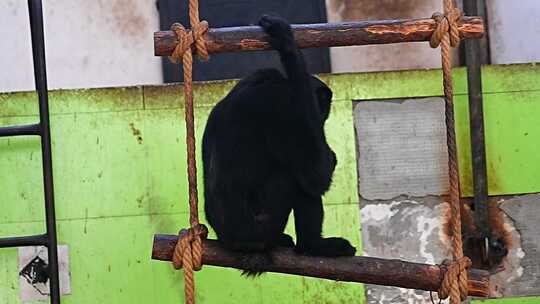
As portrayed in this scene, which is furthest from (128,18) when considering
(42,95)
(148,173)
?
(42,95)

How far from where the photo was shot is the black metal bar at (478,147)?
13.4 feet

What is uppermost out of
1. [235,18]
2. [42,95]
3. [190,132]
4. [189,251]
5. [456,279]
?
[235,18]

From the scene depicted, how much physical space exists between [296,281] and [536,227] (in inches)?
48.5

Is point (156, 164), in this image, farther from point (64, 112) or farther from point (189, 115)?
point (189, 115)

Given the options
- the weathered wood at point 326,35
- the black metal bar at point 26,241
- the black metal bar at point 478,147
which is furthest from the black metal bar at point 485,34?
the black metal bar at point 26,241

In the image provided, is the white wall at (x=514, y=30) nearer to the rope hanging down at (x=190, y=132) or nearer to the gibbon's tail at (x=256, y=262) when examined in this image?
the gibbon's tail at (x=256, y=262)

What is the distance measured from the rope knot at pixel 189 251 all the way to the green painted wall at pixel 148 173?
5.45ft

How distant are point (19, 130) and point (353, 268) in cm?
159

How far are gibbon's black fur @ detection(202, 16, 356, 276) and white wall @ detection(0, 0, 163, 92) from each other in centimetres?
169

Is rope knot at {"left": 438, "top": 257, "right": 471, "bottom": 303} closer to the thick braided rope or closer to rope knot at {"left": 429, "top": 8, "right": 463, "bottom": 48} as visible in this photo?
the thick braided rope

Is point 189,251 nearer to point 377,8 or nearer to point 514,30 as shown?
point 377,8

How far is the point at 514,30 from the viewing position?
14.2 ft

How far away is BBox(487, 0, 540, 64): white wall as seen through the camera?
14.1ft

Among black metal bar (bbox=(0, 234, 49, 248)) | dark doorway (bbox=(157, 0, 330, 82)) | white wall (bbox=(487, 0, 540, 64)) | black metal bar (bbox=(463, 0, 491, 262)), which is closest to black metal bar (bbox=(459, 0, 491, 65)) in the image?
white wall (bbox=(487, 0, 540, 64))
